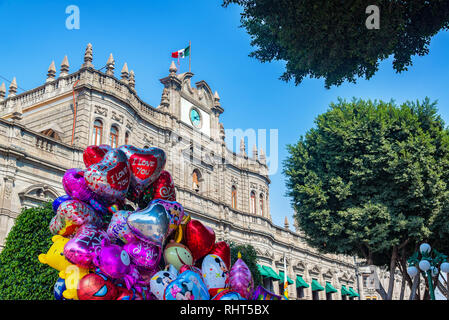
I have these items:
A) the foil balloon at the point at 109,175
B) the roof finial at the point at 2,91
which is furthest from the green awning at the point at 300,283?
the foil balloon at the point at 109,175

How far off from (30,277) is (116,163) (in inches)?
234

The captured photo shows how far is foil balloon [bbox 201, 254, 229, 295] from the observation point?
765 cm

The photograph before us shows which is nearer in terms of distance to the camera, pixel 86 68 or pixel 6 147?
pixel 6 147

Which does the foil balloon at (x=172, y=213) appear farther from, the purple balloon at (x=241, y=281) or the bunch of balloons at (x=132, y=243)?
the purple balloon at (x=241, y=281)

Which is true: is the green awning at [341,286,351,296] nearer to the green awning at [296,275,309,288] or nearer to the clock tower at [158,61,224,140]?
the green awning at [296,275,309,288]

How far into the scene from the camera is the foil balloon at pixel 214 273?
25.1 feet

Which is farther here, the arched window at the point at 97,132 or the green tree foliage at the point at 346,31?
the arched window at the point at 97,132

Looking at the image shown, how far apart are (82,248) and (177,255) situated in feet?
5.33

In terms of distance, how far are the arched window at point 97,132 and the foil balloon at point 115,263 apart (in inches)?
573

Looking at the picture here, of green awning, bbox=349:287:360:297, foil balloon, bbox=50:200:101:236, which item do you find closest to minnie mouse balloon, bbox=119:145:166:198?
foil balloon, bbox=50:200:101:236

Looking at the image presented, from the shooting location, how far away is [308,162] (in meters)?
19.6
